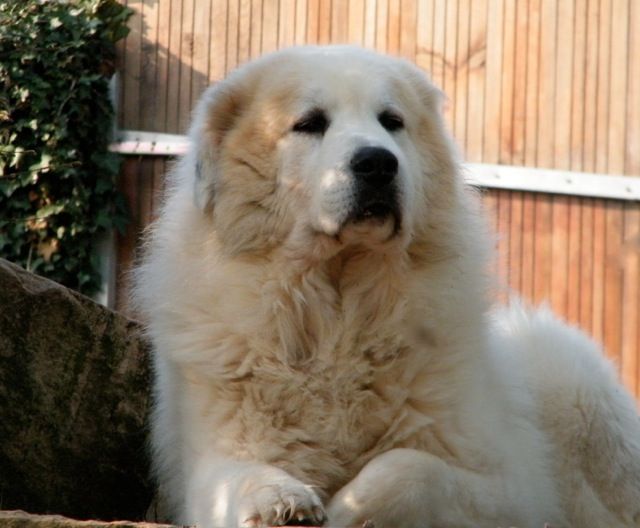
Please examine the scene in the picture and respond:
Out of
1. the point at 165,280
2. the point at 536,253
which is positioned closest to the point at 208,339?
the point at 165,280

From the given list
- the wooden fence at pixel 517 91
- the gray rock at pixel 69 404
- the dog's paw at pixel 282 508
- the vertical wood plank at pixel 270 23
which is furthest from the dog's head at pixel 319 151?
the vertical wood plank at pixel 270 23

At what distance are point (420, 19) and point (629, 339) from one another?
280 centimetres

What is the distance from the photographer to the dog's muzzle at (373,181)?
138 inches

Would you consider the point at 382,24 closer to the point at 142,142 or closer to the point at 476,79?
the point at 476,79

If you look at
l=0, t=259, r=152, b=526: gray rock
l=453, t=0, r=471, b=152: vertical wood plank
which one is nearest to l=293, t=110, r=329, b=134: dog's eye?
l=0, t=259, r=152, b=526: gray rock

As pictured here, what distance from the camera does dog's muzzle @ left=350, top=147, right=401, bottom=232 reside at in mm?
3514

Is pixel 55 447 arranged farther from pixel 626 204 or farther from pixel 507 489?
pixel 626 204

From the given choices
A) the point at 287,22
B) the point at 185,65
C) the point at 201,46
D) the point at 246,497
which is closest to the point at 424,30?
the point at 287,22

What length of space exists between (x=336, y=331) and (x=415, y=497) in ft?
2.29

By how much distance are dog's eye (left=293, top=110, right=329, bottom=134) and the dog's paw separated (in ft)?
3.87

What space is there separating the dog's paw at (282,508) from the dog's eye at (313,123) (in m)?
1.18

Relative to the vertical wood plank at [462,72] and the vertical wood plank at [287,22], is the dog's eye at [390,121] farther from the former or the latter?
the vertical wood plank at [287,22]

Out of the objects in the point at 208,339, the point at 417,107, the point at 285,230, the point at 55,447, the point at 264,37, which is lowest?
the point at 55,447

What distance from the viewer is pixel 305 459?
3475mm
